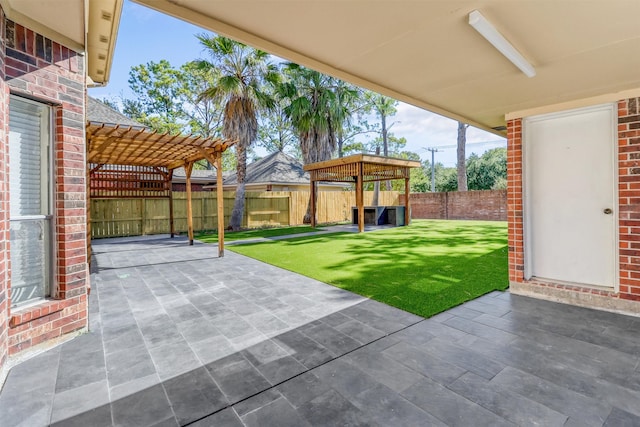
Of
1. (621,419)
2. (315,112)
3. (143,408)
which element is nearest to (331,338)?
(143,408)

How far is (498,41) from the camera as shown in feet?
7.37

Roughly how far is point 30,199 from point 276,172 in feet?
48.4

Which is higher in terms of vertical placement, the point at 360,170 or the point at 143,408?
the point at 360,170

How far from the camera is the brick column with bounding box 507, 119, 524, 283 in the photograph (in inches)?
161

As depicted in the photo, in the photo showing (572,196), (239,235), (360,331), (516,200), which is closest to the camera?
(360,331)

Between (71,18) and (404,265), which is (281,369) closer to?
(71,18)

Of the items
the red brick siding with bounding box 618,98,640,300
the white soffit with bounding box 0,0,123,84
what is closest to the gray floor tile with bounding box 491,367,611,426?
the red brick siding with bounding box 618,98,640,300

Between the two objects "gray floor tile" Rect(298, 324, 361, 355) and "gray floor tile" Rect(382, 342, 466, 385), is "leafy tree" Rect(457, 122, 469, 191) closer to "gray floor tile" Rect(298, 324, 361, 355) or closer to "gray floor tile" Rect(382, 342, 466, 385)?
"gray floor tile" Rect(298, 324, 361, 355)

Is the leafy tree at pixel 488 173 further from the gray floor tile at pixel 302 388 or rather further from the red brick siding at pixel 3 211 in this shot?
the red brick siding at pixel 3 211

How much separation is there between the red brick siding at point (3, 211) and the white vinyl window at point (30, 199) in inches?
9.9

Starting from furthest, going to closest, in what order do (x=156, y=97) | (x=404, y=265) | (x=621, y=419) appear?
(x=156, y=97) < (x=404, y=265) < (x=621, y=419)

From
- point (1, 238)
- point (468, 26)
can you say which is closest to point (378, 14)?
point (468, 26)

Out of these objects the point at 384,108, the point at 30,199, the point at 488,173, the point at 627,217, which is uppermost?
the point at 384,108

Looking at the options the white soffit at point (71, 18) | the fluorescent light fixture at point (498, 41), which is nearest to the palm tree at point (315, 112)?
the white soffit at point (71, 18)
